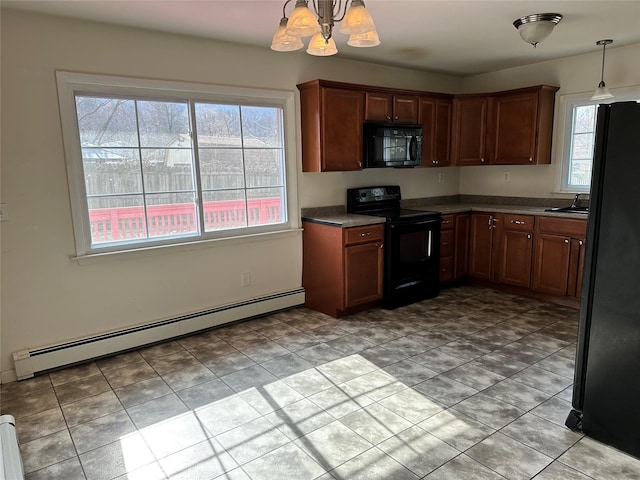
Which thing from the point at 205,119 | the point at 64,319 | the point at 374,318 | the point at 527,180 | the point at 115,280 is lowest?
the point at 374,318

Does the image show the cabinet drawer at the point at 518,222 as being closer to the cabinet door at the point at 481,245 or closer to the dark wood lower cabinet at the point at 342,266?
the cabinet door at the point at 481,245

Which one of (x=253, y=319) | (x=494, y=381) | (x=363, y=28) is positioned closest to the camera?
(x=363, y=28)

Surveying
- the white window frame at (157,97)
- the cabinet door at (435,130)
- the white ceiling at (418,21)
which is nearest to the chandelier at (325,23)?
the white ceiling at (418,21)

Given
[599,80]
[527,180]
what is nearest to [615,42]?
[599,80]

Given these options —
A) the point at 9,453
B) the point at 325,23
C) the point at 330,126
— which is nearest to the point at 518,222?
the point at 330,126

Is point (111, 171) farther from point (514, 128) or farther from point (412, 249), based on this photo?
point (514, 128)

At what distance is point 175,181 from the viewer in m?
3.54

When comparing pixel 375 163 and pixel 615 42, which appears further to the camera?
pixel 375 163

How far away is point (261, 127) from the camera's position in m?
3.97

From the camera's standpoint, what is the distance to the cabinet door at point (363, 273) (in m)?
3.96

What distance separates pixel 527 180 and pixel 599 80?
3.90 ft

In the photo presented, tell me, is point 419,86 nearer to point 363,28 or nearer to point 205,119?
point 205,119

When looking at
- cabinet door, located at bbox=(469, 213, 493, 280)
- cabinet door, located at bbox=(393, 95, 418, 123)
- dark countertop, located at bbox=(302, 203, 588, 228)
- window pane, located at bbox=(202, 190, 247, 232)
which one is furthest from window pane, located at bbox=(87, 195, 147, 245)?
cabinet door, located at bbox=(469, 213, 493, 280)

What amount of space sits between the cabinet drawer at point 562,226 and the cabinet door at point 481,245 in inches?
22.4
